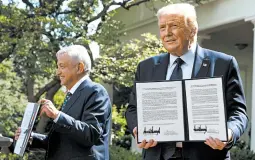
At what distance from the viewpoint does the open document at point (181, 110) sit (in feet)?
8.92

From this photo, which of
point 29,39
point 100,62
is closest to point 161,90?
point 29,39

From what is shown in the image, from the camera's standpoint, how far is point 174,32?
298 centimetres

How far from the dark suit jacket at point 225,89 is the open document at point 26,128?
944 millimetres

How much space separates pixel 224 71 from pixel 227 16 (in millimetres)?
8082

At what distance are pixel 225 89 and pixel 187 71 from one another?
0.24 meters

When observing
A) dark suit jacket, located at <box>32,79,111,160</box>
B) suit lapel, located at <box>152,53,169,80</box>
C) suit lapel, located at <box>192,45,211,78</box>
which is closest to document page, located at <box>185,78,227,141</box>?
suit lapel, located at <box>192,45,211,78</box>

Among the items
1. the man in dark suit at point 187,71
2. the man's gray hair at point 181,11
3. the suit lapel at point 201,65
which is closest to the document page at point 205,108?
the man in dark suit at point 187,71

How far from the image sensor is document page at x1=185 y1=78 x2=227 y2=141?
2705 millimetres

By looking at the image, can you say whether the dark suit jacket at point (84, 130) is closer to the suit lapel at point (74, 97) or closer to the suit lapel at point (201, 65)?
the suit lapel at point (74, 97)

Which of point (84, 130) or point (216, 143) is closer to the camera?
point (216, 143)

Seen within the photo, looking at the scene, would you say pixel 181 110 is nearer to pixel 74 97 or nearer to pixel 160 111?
pixel 160 111

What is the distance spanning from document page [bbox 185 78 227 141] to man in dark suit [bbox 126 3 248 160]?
0.34 ft

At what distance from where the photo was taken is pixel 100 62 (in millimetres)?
11055

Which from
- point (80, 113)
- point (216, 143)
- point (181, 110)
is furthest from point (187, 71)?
point (80, 113)
